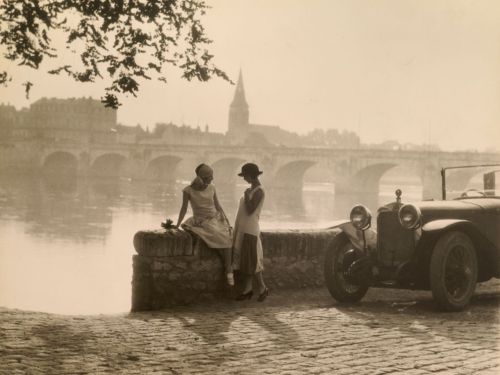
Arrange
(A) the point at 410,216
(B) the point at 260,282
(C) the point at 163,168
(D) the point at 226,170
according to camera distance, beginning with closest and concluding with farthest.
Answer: (A) the point at 410,216 < (B) the point at 260,282 < (D) the point at 226,170 < (C) the point at 163,168

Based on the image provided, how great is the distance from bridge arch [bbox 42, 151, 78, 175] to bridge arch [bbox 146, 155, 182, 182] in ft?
25.8

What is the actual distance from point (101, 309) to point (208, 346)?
9.73 m

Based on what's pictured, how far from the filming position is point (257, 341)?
14.1 ft

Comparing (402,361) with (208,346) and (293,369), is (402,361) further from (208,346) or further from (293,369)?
(208,346)

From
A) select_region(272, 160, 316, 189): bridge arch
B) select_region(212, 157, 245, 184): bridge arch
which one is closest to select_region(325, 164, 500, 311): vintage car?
select_region(272, 160, 316, 189): bridge arch

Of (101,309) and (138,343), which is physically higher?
(138,343)

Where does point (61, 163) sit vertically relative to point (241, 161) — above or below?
below

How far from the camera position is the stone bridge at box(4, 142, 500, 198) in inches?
2014

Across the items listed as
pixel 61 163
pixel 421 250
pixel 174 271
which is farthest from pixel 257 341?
pixel 61 163

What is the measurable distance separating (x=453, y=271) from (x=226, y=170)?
62.4m

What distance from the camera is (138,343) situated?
13.7 ft

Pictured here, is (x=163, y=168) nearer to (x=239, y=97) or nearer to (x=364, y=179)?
(x=364, y=179)

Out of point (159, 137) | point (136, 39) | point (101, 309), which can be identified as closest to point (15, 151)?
point (159, 137)

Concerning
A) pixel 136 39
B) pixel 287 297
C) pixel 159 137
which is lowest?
pixel 287 297
